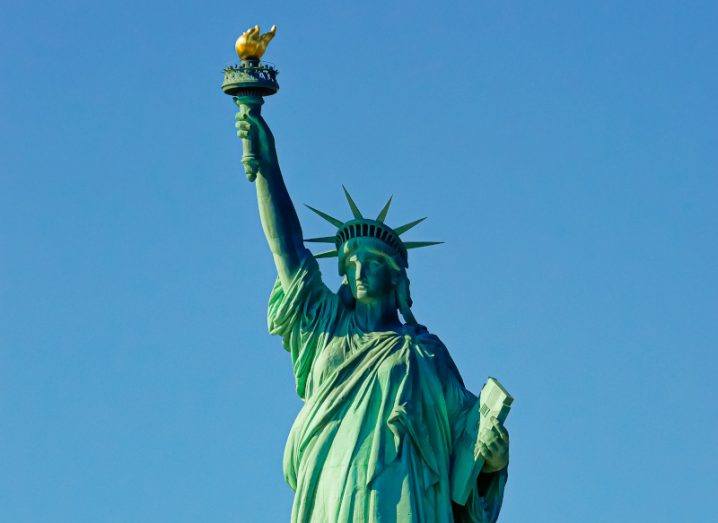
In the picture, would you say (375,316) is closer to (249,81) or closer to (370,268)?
(370,268)

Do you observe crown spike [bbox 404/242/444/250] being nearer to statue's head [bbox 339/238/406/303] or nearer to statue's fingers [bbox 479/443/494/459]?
statue's head [bbox 339/238/406/303]

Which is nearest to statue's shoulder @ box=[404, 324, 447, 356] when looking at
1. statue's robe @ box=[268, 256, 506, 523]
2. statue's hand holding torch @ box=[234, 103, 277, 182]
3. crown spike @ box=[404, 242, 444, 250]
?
statue's robe @ box=[268, 256, 506, 523]

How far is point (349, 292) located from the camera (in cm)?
2755

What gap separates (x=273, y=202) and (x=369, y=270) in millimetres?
1080

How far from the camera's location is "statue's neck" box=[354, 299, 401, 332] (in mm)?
27281

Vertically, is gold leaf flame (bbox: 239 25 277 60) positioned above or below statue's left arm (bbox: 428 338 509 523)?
above

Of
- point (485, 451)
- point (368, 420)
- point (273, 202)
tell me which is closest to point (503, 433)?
point (485, 451)

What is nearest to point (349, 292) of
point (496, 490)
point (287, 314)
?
point (287, 314)

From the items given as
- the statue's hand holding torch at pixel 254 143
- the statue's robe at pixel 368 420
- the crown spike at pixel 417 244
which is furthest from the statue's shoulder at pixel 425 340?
the statue's hand holding torch at pixel 254 143

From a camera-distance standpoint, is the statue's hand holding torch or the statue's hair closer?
the statue's hand holding torch

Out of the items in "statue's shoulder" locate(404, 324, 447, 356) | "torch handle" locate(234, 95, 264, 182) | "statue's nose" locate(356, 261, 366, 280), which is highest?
"torch handle" locate(234, 95, 264, 182)

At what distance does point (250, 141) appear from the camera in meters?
27.2

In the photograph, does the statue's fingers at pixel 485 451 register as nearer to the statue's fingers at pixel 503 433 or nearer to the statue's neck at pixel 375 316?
the statue's fingers at pixel 503 433

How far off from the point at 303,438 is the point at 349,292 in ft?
5.35
